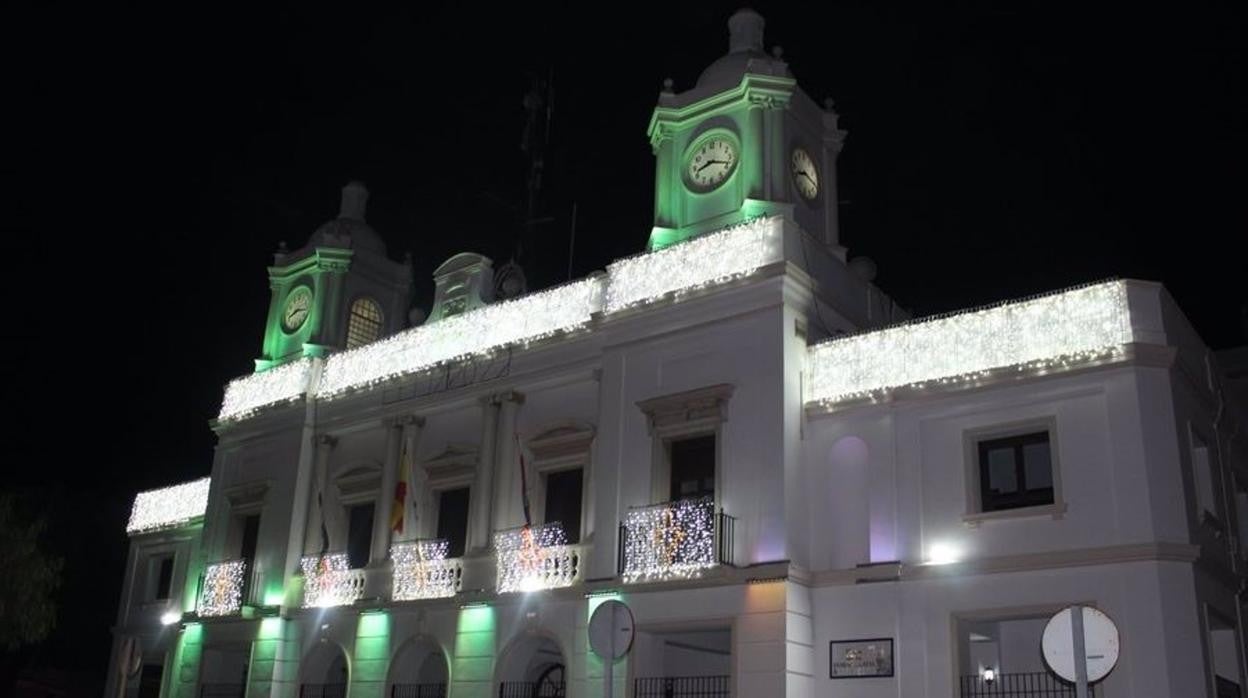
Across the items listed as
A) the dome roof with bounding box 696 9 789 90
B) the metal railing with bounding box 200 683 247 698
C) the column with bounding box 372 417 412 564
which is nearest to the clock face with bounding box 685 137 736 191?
the dome roof with bounding box 696 9 789 90

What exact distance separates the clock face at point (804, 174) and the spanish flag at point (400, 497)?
9.45m

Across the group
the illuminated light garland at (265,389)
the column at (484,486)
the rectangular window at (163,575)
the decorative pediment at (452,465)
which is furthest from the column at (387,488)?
the rectangular window at (163,575)

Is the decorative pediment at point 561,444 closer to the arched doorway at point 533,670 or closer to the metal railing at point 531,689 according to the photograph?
the arched doorway at point 533,670

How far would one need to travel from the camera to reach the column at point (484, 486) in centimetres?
2205

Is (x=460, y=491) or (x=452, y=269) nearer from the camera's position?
(x=460, y=491)

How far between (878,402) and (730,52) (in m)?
8.22

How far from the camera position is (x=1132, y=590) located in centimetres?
1548

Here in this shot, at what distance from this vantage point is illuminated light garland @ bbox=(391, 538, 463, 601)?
72.4 ft

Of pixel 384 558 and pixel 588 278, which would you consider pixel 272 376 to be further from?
pixel 588 278

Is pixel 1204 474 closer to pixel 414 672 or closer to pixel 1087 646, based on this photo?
pixel 1087 646

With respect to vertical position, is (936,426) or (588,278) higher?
(588,278)

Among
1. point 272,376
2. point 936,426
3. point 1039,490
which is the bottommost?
point 1039,490

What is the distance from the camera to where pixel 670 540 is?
60.7ft

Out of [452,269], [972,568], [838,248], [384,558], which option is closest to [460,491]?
[384,558]
